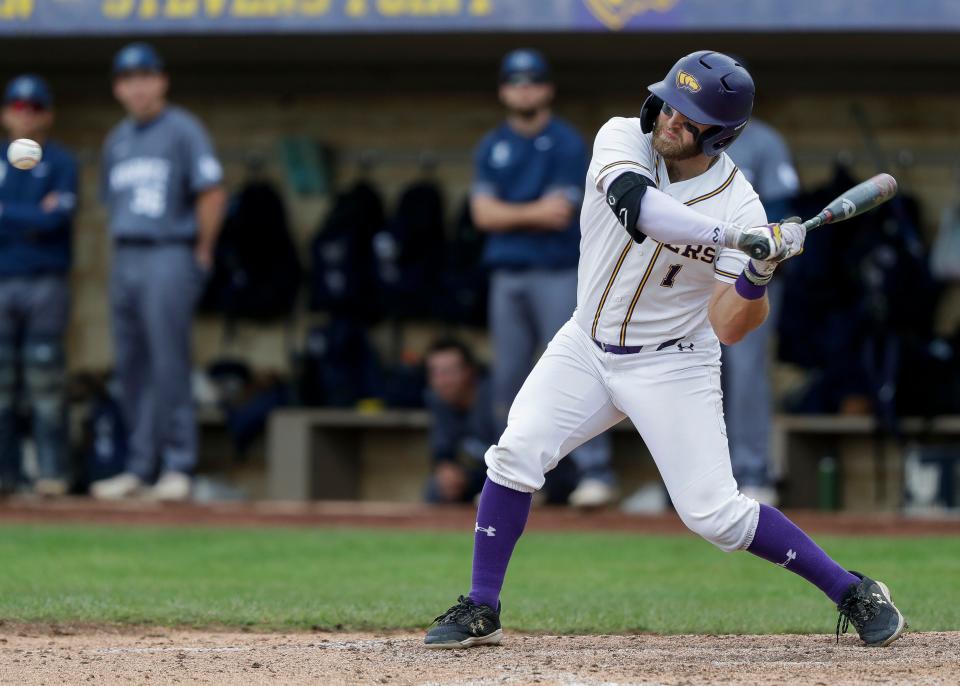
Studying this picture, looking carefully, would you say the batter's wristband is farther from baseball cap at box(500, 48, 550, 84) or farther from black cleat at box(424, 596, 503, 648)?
baseball cap at box(500, 48, 550, 84)

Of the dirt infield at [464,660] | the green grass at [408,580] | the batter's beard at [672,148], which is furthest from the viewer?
the green grass at [408,580]

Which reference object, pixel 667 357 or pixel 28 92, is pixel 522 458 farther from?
pixel 28 92

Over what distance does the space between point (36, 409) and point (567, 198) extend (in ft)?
10.3

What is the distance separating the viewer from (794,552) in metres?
4.69

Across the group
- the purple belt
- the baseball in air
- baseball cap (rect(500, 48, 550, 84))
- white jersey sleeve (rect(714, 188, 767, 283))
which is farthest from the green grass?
baseball cap (rect(500, 48, 550, 84))

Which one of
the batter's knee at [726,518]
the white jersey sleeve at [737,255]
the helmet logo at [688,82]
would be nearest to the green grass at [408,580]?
the batter's knee at [726,518]

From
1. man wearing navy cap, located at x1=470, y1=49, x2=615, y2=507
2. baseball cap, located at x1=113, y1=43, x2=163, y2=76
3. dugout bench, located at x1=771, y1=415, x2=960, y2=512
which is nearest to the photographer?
man wearing navy cap, located at x1=470, y1=49, x2=615, y2=507

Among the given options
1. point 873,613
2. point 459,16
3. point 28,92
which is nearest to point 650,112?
point 873,613

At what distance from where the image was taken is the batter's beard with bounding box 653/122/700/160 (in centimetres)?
461

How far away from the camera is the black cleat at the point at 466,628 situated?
186 inches

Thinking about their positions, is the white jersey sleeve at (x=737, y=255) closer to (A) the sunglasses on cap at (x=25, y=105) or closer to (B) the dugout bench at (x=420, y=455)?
(B) the dugout bench at (x=420, y=455)

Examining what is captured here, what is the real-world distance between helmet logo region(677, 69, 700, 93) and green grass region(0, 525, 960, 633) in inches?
67.6

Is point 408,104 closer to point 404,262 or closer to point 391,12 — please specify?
point 404,262

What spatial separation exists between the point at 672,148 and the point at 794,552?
1169 mm
